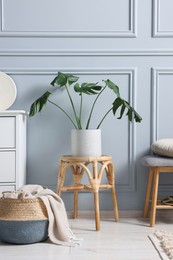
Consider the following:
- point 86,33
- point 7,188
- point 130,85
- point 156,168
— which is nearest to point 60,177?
point 7,188

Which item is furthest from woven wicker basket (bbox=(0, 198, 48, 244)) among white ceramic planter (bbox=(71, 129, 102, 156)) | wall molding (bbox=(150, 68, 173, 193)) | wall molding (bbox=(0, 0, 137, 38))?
wall molding (bbox=(0, 0, 137, 38))

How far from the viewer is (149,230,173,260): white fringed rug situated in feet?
7.22

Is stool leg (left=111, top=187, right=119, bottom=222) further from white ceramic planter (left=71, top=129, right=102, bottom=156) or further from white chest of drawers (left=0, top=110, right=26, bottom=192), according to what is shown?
white chest of drawers (left=0, top=110, right=26, bottom=192)

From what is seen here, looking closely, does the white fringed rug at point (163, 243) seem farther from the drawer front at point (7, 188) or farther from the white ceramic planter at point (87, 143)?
the drawer front at point (7, 188)

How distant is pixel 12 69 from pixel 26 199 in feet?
3.45

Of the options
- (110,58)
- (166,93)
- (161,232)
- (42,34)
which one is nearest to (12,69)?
(42,34)

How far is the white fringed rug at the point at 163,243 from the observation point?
7.22 feet

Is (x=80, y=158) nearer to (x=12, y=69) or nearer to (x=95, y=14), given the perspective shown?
(x=12, y=69)

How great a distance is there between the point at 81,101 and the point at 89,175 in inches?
20.6

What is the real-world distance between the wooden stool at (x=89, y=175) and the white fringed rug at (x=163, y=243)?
0.36 meters

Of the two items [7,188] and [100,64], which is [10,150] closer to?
[7,188]

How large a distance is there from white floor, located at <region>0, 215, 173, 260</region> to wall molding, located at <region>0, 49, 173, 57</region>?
109 cm

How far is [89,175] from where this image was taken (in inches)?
110

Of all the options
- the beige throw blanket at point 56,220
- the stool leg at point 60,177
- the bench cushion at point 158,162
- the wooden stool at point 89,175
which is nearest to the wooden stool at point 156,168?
the bench cushion at point 158,162
